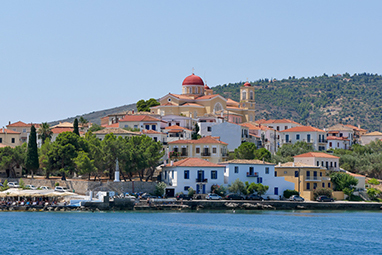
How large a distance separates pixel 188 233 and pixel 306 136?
54679 mm

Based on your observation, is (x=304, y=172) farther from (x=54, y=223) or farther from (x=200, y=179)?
(x=54, y=223)

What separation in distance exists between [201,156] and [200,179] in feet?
35.1

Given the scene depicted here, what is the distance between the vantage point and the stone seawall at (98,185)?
6694 cm

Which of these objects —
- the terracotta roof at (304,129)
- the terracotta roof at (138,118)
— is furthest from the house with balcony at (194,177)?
the terracotta roof at (304,129)

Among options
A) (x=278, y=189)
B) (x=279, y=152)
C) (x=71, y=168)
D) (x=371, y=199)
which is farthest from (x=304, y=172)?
(x=71, y=168)

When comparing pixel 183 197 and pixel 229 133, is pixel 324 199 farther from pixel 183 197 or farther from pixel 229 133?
pixel 229 133

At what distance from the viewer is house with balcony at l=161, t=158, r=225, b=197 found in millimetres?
68875

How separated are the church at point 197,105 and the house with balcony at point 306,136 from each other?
1009 centimetres

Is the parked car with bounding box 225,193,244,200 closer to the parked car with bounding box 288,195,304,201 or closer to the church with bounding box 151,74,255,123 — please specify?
the parked car with bounding box 288,195,304,201

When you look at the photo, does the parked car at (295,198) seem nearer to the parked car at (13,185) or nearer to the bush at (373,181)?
the bush at (373,181)

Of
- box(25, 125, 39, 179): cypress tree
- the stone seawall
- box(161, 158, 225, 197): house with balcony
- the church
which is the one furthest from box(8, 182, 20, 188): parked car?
the church

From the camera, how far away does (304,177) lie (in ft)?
244

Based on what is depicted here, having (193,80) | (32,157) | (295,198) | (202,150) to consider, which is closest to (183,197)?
(295,198)

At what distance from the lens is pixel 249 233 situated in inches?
1909
